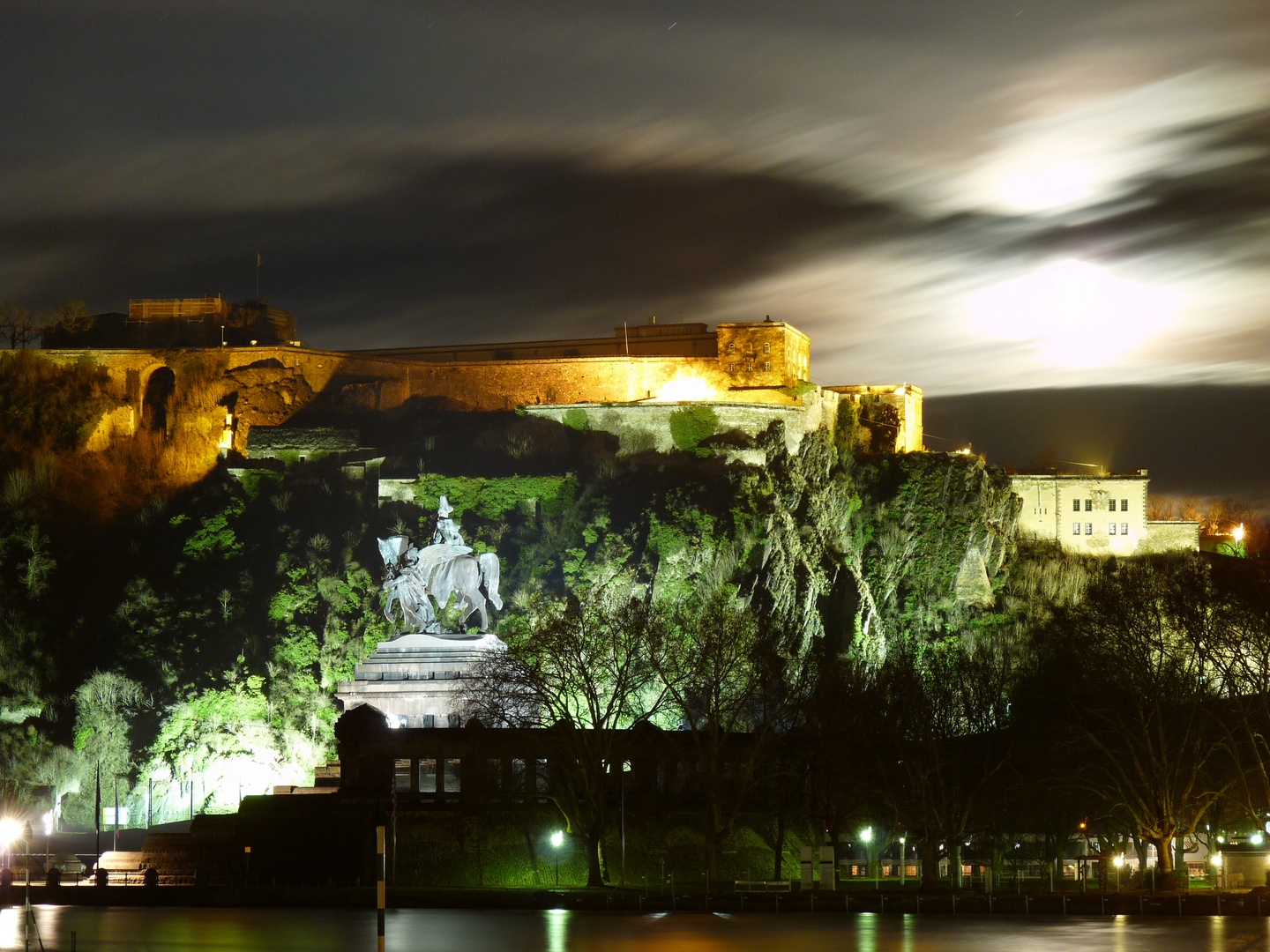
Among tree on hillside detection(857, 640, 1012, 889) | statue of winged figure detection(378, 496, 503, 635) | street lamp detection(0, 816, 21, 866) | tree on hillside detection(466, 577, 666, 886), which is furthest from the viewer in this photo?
statue of winged figure detection(378, 496, 503, 635)

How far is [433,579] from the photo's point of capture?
53656mm

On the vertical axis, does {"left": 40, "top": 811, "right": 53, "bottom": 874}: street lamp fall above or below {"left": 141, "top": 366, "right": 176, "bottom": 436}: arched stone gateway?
below

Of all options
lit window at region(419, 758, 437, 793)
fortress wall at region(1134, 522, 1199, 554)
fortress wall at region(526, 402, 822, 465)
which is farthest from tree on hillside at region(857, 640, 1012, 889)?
fortress wall at region(1134, 522, 1199, 554)

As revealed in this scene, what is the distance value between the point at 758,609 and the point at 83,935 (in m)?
54.3

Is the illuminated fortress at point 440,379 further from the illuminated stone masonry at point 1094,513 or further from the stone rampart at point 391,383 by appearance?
the illuminated stone masonry at point 1094,513

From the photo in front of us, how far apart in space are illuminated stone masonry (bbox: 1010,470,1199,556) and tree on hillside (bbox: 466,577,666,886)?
5744 centimetres

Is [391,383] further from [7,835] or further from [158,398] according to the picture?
[7,835]

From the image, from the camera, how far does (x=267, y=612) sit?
82.2m

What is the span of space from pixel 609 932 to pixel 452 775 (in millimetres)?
16458

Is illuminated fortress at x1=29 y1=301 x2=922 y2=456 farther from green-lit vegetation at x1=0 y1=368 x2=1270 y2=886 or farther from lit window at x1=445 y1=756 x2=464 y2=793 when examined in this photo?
lit window at x1=445 y1=756 x2=464 y2=793

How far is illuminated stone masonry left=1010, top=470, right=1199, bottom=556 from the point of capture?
111m

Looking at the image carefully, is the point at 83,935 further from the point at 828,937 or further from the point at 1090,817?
the point at 1090,817

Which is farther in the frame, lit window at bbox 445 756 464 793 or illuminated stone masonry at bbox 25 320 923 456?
illuminated stone masonry at bbox 25 320 923 456

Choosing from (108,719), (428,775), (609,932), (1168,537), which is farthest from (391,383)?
(609,932)
